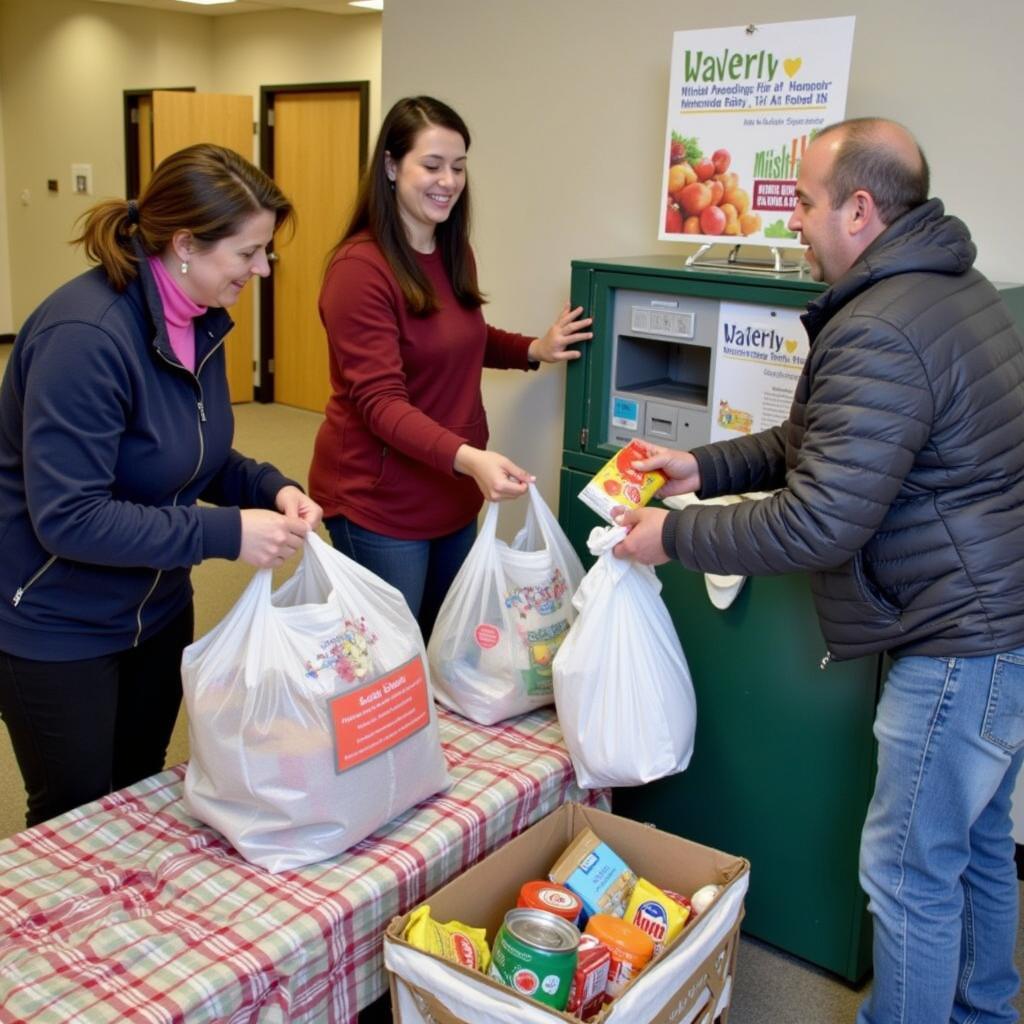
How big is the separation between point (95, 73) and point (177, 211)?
23.3 feet

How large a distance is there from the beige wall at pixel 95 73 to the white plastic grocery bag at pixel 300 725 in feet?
17.8

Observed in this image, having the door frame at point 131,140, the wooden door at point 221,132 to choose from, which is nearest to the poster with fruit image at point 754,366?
the wooden door at point 221,132

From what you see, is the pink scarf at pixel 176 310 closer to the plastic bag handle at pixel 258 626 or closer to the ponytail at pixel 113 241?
the ponytail at pixel 113 241

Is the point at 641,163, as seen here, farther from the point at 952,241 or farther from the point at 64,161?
the point at 64,161

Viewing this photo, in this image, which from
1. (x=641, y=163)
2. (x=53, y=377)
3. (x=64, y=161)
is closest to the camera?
(x=53, y=377)

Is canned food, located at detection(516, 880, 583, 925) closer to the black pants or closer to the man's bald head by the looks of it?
the black pants

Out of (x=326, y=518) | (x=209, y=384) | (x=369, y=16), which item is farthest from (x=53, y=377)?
(x=369, y=16)

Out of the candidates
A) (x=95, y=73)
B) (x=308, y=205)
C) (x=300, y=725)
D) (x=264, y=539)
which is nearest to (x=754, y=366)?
(x=264, y=539)

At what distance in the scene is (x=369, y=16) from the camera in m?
6.31

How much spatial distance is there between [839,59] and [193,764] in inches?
66.3

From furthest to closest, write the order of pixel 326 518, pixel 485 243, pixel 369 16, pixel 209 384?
1. pixel 369 16
2. pixel 485 243
3. pixel 326 518
4. pixel 209 384

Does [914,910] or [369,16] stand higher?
[369,16]

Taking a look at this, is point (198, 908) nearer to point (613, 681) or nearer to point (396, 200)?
point (613, 681)

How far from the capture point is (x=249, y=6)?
22.4 ft
